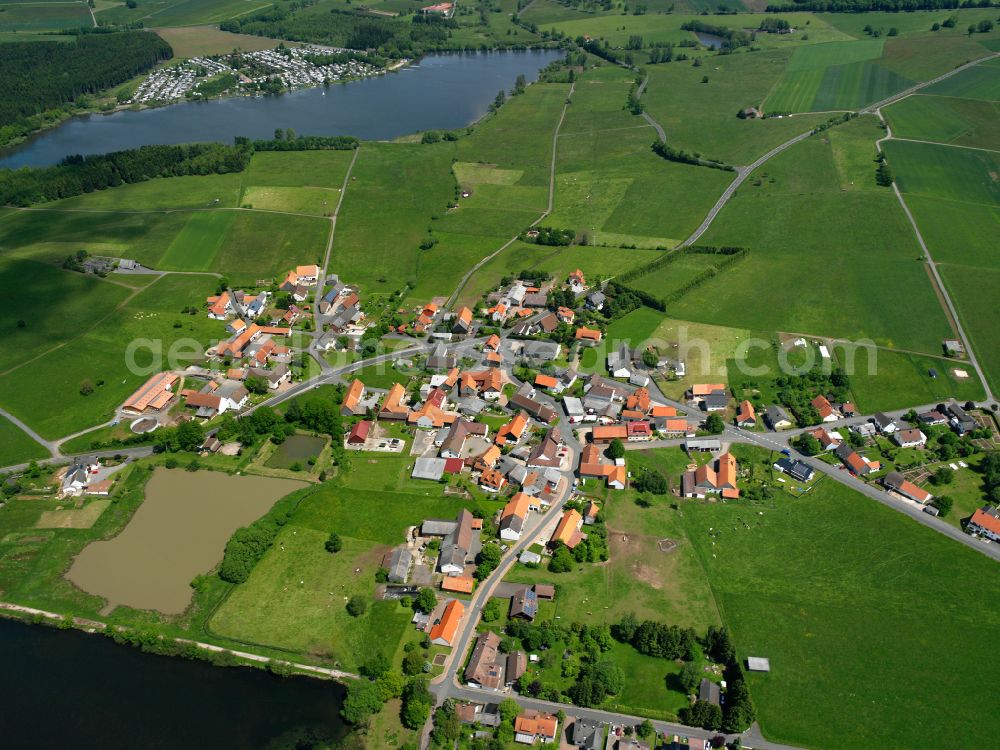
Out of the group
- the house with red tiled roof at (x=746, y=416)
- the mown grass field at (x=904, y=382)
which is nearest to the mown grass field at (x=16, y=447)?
the house with red tiled roof at (x=746, y=416)

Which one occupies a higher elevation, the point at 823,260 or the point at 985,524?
the point at 823,260

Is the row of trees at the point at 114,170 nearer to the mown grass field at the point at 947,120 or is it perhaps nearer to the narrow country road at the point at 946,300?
the narrow country road at the point at 946,300

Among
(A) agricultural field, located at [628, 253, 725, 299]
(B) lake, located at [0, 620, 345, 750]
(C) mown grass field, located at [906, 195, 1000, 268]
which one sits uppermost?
(C) mown grass field, located at [906, 195, 1000, 268]

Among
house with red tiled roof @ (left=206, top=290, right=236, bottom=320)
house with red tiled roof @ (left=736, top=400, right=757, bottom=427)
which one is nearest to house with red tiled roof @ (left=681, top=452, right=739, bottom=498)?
house with red tiled roof @ (left=736, top=400, right=757, bottom=427)

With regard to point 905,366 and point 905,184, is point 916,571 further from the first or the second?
point 905,184

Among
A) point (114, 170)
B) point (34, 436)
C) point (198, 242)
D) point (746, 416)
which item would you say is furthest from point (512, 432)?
point (114, 170)

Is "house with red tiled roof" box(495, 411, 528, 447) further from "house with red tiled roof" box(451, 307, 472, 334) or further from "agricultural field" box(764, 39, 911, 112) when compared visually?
"agricultural field" box(764, 39, 911, 112)

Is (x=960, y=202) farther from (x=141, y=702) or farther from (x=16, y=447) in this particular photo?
(x=16, y=447)
